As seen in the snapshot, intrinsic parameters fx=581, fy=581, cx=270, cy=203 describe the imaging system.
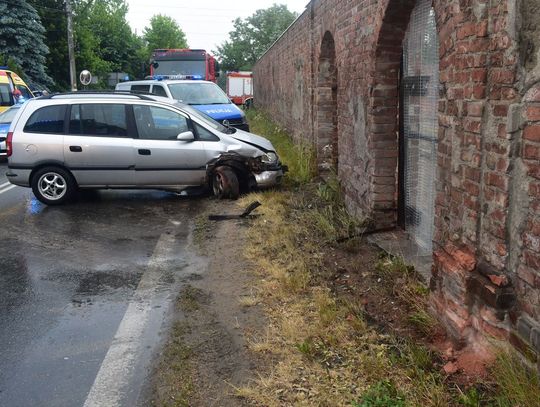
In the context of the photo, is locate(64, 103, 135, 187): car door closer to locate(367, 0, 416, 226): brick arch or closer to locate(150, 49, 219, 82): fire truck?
locate(367, 0, 416, 226): brick arch

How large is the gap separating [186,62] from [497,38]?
2213cm

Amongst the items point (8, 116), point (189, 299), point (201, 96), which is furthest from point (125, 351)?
point (8, 116)

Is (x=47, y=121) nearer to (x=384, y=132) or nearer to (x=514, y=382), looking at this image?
(x=384, y=132)

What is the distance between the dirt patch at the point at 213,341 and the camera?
3.66 meters

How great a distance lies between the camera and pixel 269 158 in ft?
32.4

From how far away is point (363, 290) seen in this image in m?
5.20

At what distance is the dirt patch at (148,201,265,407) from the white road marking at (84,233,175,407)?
0.23 metres

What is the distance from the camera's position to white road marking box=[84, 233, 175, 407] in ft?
12.0

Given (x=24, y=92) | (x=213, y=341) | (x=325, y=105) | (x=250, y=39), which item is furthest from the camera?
(x=250, y=39)

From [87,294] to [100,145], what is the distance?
4.39 meters

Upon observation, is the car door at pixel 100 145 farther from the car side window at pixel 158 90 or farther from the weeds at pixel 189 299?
the car side window at pixel 158 90

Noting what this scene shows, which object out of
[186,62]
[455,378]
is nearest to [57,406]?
[455,378]

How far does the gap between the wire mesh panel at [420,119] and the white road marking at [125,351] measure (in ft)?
9.05

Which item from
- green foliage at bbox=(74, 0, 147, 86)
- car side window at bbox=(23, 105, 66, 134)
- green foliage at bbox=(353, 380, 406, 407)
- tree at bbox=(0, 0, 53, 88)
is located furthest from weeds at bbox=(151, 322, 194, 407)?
green foliage at bbox=(74, 0, 147, 86)
